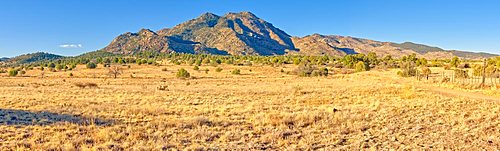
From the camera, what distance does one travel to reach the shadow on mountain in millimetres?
14206

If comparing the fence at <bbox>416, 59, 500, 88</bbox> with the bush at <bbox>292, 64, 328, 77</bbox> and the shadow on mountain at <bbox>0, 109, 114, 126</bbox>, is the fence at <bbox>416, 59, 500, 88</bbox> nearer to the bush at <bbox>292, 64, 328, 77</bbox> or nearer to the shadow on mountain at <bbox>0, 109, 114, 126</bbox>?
the bush at <bbox>292, 64, 328, 77</bbox>

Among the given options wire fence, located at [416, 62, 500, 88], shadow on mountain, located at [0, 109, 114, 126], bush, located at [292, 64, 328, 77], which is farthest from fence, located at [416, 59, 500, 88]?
shadow on mountain, located at [0, 109, 114, 126]

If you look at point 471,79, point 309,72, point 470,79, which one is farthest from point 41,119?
point 309,72

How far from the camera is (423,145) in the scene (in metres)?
10.6

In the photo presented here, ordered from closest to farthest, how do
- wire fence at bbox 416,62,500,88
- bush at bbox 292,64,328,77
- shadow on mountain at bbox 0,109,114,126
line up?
shadow on mountain at bbox 0,109,114,126, wire fence at bbox 416,62,500,88, bush at bbox 292,64,328,77

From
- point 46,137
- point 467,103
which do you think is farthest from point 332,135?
point 467,103

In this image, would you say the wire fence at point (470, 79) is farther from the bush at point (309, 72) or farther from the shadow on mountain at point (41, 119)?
the shadow on mountain at point (41, 119)

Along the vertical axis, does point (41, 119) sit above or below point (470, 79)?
below

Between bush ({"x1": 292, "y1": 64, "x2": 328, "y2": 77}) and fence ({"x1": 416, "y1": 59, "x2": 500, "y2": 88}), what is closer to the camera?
fence ({"x1": 416, "y1": 59, "x2": 500, "y2": 88})

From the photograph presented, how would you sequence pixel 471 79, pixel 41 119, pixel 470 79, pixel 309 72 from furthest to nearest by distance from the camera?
pixel 309 72, pixel 470 79, pixel 471 79, pixel 41 119

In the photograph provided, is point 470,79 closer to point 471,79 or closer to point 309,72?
point 471,79

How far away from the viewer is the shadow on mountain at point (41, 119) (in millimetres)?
14206

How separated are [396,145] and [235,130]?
5.22 meters

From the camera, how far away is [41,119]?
49.2 ft
